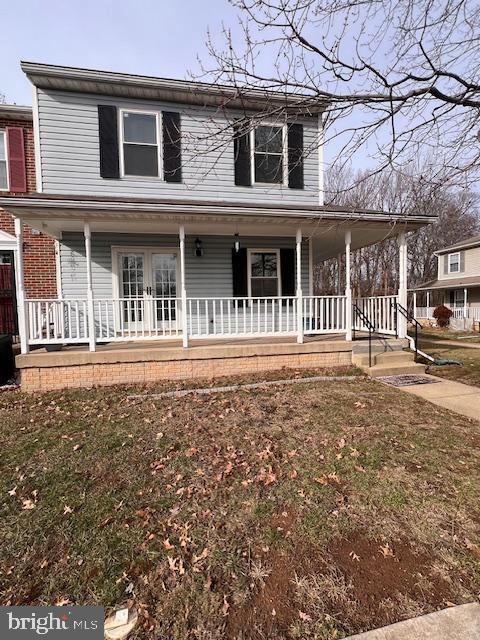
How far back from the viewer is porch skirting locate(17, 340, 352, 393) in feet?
20.0

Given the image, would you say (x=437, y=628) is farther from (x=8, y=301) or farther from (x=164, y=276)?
(x=8, y=301)

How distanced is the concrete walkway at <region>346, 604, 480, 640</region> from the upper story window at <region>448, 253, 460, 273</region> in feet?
84.0

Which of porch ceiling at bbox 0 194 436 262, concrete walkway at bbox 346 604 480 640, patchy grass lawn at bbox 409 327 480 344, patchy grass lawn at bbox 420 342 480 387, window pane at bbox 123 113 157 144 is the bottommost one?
concrete walkway at bbox 346 604 480 640

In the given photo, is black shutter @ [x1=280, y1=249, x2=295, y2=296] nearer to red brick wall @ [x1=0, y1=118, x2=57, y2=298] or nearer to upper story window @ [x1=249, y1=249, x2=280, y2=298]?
upper story window @ [x1=249, y1=249, x2=280, y2=298]

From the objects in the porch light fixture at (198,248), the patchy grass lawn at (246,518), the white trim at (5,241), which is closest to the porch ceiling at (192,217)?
the porch light fixture at (198,248)

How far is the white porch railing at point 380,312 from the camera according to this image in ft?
26.6

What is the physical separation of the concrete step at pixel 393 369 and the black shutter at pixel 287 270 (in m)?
2.99

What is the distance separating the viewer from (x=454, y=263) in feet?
76.6

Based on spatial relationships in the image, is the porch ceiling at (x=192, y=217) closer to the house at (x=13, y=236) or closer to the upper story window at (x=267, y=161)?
the house at (x=13, y=236)

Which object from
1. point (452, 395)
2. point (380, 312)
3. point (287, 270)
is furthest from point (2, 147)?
point (452, 395)

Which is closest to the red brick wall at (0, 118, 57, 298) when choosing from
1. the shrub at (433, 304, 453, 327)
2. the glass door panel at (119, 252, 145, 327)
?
the glass door panel at (119, 252, 145, 327)

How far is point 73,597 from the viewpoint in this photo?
6.50ft

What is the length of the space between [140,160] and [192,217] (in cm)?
279

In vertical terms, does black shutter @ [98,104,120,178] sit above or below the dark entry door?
above
